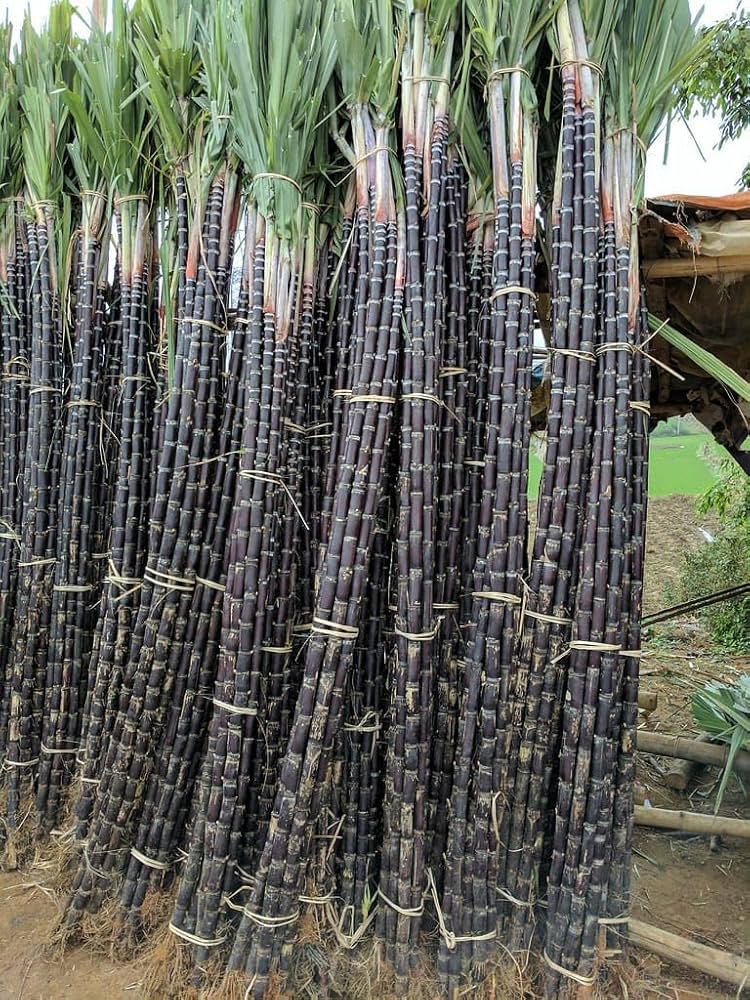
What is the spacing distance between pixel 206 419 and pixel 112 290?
3.08ft

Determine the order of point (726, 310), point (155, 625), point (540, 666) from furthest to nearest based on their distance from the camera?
point (726, 310) < point (155, 625) < point (540, 666)

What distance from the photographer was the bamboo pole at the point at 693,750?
3254 mm

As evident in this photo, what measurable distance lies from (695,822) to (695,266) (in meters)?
2.10

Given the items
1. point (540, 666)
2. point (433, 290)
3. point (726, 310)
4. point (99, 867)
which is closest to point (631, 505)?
point (540, 666)

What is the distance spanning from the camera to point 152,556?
2469mm

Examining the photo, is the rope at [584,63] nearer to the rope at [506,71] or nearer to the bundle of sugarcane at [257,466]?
the rope at [506,71]

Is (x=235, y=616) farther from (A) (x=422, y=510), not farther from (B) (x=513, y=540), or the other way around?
(B) (x=513, y=540)

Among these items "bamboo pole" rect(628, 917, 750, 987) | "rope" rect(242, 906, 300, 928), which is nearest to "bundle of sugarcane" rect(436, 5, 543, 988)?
"rope" rect(242, 906, 300, 928)

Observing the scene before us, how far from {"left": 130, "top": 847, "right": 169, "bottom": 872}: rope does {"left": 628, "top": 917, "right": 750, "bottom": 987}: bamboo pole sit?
1.52 metres

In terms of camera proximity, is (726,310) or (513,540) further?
(726,310)

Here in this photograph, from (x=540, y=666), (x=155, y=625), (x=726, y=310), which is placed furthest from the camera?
(x=726, y=310)

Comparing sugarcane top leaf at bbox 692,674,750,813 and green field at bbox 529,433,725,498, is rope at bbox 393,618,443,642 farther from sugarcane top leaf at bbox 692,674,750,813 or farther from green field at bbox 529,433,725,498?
green field at bbox 529,433,725,498

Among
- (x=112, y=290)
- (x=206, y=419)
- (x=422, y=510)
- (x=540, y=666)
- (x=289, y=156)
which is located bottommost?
(x=540, y=666)

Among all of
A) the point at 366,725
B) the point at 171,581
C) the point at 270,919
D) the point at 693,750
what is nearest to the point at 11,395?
the point at 171,581
